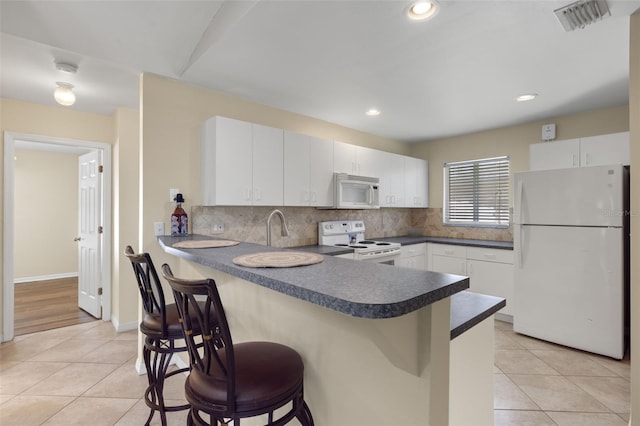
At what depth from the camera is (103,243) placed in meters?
3.57

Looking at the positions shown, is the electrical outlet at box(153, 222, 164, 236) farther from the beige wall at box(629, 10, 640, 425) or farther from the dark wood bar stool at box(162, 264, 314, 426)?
the beige wall at box(629, 10, 640, 425)

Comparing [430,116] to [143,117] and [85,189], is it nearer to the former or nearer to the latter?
[143,117]

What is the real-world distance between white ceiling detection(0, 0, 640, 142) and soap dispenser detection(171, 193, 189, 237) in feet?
3.31

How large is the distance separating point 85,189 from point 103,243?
0.94m

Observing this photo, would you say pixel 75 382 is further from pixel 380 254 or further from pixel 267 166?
pixel 380 254

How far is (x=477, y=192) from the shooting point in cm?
444

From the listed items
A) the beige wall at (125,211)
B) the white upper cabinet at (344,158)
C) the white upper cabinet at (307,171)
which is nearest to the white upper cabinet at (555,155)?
the white upper cabinet at (344,158)

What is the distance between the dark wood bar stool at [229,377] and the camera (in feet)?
3.25

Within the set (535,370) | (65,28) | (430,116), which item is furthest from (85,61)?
(535,370)

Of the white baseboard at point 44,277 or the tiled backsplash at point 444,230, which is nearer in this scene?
the tiled backsplash at point 444,230

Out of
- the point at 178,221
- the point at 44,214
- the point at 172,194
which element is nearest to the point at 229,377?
the point at 178,221

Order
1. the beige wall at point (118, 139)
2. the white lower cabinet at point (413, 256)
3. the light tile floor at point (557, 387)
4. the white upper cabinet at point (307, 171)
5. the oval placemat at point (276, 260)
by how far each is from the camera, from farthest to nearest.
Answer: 1. the white lower cabinet at point (413, 256)
2. the beige wall at point (118, 139)
3. the white upper cabinet at point (307, 171)
4. the light tile floor at point (557, 387)
5. the oval placemat at point (276, 260)

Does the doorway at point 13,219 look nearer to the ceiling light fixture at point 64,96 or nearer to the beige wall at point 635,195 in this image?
the ceiling light fixture at point 64,96

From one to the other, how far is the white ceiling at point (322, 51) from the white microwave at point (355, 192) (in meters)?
0.85
